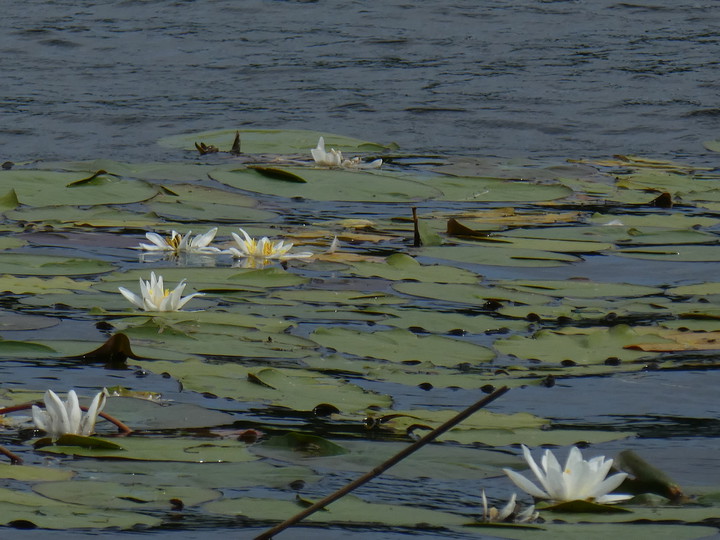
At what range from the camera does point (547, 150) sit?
764 cm

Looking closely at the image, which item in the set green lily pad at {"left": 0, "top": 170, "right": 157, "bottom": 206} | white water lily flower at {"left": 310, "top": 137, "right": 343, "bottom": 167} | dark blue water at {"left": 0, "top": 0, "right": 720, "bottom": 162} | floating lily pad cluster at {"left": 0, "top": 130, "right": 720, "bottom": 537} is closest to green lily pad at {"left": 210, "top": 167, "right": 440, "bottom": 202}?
floating lily pad cluster at {"left": 0, "top": 130, "right": 720, "bottom": 537}

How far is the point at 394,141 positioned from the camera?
25.7ft

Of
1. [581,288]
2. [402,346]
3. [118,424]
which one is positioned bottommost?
[118,424]

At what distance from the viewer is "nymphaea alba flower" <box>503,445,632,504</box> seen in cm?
182

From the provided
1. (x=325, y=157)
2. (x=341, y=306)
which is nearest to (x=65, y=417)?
(x=341, y=306)

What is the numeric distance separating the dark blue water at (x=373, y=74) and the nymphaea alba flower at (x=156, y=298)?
12.8 feet

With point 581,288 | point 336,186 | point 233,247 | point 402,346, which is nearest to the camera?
point 402,346

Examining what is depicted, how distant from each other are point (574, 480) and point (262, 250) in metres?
2.09

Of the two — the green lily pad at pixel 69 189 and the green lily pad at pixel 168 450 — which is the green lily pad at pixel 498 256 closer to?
the green lily pad at pixel 69 189

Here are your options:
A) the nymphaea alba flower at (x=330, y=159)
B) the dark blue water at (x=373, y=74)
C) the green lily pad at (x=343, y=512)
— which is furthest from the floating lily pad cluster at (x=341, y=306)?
the dark blue water at (x=373, y=74)

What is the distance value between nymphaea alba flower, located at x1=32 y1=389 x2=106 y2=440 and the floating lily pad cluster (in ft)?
0.19

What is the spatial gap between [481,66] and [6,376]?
8292 mm

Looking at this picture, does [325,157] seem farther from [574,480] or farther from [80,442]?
[574,480]

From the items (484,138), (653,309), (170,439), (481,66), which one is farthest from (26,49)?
(170,439)
